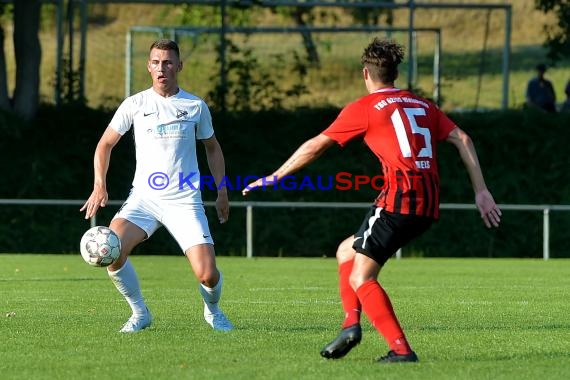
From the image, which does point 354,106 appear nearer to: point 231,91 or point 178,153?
point 178,153

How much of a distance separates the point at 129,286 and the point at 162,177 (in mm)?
906

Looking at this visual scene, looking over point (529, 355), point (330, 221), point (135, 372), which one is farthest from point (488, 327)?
point (330, 221)

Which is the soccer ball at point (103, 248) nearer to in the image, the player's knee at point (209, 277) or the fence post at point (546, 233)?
the player's knee at point (209, 277)

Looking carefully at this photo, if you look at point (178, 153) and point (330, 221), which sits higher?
point (178, 153)

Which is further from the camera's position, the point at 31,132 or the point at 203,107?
the point at 31,132

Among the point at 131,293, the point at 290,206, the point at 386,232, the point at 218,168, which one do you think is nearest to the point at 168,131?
the point at 218,168

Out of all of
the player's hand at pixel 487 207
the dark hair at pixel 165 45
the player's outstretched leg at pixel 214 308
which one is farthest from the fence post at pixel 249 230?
the player's hand at pixel 487 207

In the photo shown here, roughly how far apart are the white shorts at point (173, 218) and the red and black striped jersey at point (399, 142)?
2.29 metres

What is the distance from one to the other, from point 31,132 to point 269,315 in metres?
14.1

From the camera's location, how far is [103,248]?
10.4 metres

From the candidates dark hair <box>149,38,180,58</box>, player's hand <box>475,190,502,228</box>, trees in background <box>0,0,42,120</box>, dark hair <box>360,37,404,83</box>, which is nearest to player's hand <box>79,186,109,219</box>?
dark hair <box>149,38,180,58</box>

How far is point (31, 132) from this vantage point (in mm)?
25484

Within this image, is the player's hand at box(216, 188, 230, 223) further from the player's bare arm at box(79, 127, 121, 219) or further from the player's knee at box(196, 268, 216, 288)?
the player's bare arm at box(79, 127, 121, 219)

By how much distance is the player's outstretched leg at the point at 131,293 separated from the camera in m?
10.7
